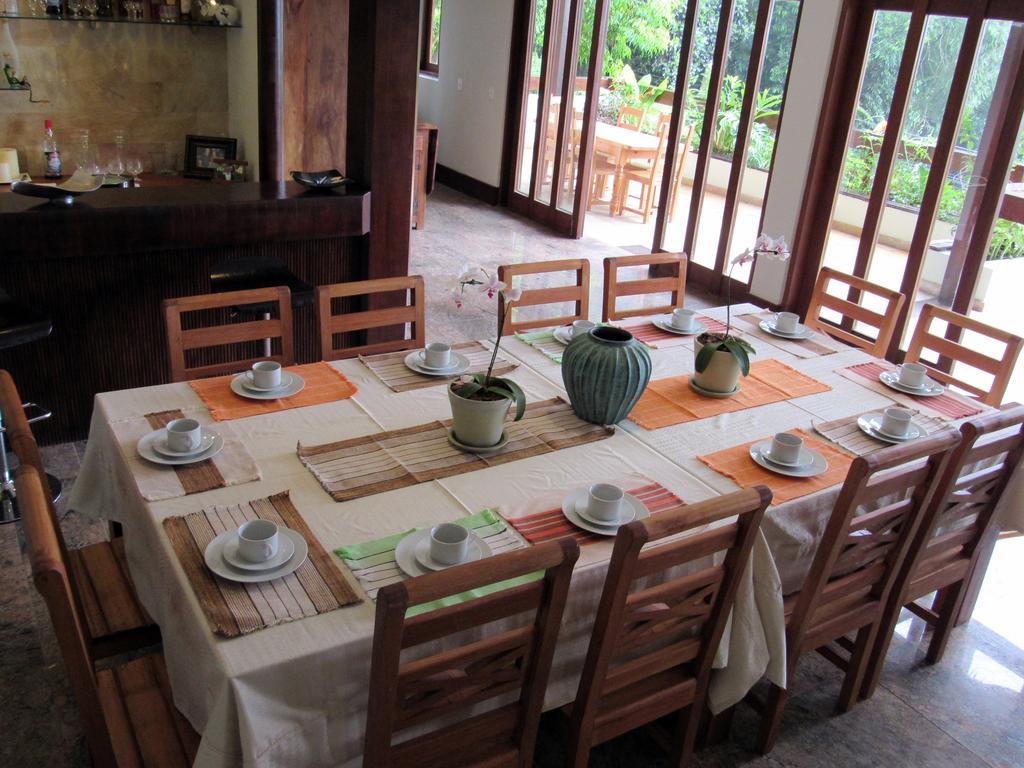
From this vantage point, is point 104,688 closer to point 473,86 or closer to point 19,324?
point 19,324

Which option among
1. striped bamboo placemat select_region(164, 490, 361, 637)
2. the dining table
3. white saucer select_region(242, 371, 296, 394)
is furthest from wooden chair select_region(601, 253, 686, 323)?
striped bamboo placemat select_region(164, 490, 361, 637)

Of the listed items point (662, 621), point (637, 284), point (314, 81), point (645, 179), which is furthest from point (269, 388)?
point (645, 179)

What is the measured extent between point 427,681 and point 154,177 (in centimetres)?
440

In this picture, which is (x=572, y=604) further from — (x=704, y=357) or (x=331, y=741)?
(x=704, y=357)

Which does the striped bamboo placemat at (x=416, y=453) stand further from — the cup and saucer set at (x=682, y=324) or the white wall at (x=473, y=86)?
the white wall at (x=473, y=86)

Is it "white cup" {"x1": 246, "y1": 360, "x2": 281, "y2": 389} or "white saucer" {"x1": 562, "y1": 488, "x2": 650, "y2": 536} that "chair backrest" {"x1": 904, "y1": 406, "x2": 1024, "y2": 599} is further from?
"white cup" {"x1": 246, "y1": 360, "x2": 281, "y2": 389}

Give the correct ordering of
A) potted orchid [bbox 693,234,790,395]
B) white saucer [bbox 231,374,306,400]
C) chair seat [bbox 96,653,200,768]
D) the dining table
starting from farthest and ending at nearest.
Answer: potted orchid [bbox 693,234,790,395] < white saucer [bbox 231,374,306,400] < chair seat [bbox 96,653,200,768] < the dining table

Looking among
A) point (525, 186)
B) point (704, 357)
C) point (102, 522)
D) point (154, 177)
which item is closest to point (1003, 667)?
point (704, 357)

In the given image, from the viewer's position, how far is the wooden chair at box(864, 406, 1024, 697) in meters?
2.18

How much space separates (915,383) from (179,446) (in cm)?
221

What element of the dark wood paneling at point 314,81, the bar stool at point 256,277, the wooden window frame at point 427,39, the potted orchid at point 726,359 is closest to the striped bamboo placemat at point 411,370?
the potted orchid at point 726,359

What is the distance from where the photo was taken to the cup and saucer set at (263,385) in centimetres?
239

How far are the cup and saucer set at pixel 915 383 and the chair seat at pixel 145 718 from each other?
2278mm

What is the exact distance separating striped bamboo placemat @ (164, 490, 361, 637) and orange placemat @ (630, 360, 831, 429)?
3.47 ft
